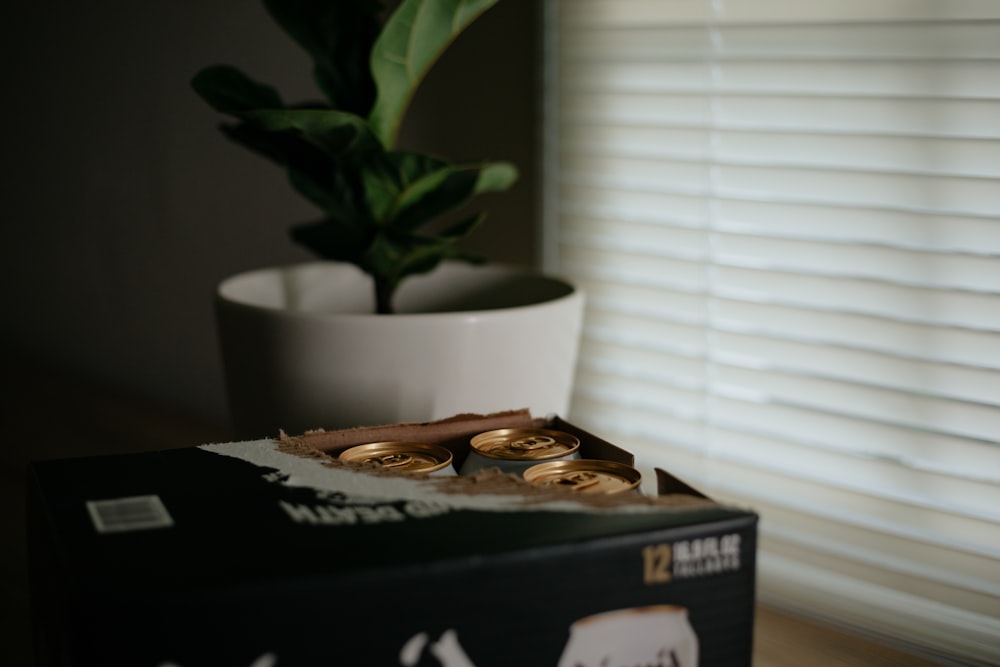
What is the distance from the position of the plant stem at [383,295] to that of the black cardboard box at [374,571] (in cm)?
37

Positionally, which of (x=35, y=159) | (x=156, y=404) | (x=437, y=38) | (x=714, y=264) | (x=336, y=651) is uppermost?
(x=437, y=38)

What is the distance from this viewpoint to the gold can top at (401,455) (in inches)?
26.7

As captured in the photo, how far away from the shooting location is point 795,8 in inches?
39.4

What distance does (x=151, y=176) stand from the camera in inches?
52.7

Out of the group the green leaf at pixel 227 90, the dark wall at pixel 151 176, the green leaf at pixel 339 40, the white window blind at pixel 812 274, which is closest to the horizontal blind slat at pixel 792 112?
the white window blind at pixel 812 274

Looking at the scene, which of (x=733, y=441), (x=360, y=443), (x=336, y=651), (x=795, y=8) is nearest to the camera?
(x=336, y=651)

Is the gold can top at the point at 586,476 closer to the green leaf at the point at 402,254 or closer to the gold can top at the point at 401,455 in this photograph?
the gold can top at the point at 401,455

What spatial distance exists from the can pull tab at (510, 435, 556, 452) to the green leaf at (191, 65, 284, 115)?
39 cm

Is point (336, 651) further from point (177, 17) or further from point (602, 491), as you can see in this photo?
point (177, 17)

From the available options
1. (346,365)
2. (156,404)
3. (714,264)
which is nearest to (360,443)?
(346,365)

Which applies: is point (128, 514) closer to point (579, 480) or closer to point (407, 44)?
point (579, 480)

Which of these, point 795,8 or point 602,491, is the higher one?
point 795,8

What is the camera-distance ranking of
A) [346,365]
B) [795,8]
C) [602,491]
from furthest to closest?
[795,8] < [346,365] < [602,491]

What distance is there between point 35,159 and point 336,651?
1.00m
